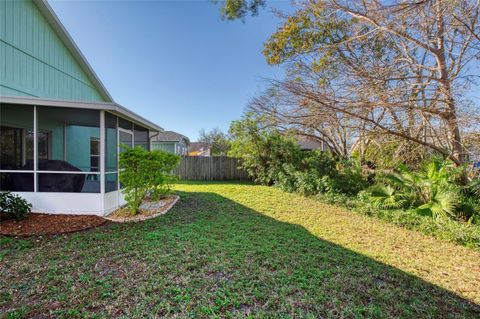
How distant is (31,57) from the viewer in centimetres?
771

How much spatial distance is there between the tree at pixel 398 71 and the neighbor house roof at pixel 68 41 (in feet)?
25.6

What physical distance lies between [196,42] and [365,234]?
11.2 metres

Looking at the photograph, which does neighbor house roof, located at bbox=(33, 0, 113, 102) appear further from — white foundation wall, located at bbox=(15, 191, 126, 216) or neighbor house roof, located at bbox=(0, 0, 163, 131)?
white foundation wall, located at bbox=(15, 191, 126, 216)

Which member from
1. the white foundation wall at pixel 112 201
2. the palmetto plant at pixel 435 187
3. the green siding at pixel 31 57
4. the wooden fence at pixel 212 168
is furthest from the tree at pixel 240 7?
the wooden fence at pixel 212 168

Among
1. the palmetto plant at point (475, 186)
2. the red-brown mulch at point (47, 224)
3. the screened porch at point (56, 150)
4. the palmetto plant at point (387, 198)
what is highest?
Result: the screened porch at point (56, 150)

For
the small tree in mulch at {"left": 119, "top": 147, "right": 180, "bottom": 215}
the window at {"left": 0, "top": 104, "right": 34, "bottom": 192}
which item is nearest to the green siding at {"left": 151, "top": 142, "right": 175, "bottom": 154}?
the window at {"left": 0, "top": 104, "right": 34, "bottom": 192}

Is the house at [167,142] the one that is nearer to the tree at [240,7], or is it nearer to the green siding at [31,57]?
the green siding at [31,57]

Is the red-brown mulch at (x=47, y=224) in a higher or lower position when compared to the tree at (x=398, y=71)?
lower

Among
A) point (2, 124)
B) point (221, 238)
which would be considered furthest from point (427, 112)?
point (2, 124)

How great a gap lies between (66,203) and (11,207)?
0.92m

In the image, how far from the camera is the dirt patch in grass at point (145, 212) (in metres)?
5.50

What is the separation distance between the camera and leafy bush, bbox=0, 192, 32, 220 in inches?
198

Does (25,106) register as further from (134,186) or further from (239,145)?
(239,145)

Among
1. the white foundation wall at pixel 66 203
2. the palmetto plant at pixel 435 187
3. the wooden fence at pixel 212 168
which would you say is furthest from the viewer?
the wooden fence at pixel 212 168
